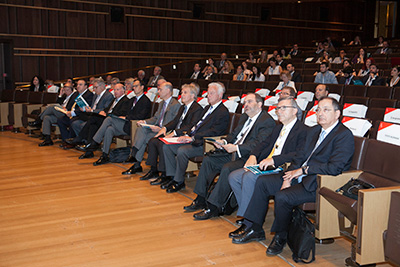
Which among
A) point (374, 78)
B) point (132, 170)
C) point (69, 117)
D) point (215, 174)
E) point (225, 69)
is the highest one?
point (225, 69)

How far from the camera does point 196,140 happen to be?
16.9 ft

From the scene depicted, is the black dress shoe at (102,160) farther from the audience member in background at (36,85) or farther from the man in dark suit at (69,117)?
the audience member in background at (36,85)

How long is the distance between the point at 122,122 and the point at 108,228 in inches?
119

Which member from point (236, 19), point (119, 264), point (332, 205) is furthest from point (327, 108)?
point (236, 19)

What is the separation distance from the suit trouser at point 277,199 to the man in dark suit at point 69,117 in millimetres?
4717

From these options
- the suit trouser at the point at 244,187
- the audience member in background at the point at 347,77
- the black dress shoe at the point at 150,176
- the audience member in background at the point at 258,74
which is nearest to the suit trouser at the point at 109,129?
the black dress shoe at the point at 150,176

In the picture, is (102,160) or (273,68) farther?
(273,68)

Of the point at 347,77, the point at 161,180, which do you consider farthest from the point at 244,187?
the point at 347,77

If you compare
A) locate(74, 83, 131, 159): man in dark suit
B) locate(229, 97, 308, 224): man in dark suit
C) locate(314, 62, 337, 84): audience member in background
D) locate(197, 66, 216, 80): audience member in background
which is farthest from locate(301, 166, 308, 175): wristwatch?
locate(197, 66, 216, 80): audience member in background

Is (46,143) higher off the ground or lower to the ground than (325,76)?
lower

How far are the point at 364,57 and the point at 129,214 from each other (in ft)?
31.4

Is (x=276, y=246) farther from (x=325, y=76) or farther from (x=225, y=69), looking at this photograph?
(x=225, y=69)

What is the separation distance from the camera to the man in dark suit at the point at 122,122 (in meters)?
6.66

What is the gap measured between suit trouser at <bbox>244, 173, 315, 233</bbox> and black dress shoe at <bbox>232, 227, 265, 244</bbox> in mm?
88
